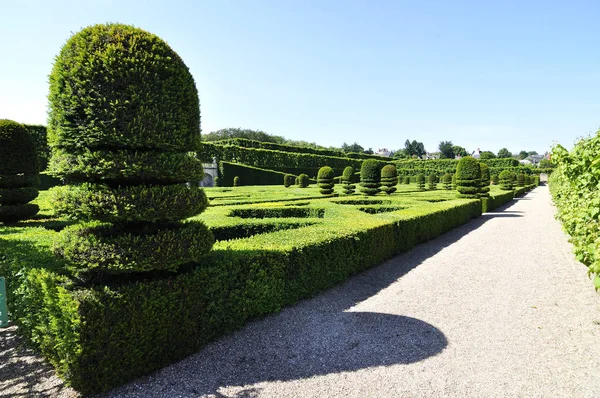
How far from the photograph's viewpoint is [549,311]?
18.8 ft

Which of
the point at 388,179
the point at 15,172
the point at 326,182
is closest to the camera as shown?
the point at 15,172

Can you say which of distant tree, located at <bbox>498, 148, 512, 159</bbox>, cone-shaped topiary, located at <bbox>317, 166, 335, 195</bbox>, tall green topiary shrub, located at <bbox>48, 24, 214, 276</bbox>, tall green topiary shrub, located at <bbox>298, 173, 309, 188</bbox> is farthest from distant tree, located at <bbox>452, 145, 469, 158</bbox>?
tall green topiary shrub, located at <bbox>48, 24, 214, 276</bbox>

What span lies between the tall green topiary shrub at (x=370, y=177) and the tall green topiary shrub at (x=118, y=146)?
58.1 feet

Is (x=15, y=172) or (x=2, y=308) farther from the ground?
(x=15, y=172)

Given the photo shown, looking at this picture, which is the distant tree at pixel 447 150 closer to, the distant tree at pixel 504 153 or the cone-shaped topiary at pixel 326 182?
the distant tree at pixel 504 153

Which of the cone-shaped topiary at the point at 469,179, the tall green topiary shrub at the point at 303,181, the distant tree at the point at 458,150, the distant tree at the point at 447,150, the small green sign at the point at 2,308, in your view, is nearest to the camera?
the small green sign at the point at 2,308

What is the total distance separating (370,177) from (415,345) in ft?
55.4

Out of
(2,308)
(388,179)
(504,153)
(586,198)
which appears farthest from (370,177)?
(504,153)

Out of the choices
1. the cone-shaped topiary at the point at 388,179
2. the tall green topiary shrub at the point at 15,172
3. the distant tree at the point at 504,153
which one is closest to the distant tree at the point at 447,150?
the distant tree at the point at 504,153

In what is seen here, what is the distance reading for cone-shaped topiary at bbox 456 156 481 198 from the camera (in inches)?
773

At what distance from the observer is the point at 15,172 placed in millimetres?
10539

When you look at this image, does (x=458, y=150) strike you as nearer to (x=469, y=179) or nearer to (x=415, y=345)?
(x=469, y=179)

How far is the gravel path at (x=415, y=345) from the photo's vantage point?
3.72m

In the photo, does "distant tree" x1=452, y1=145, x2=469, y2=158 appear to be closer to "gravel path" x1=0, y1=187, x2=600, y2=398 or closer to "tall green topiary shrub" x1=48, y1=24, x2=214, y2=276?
"gravel path" x1=0, y1=187, x2=600, y2=398
